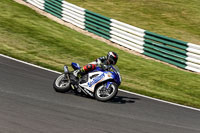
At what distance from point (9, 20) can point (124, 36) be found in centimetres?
617

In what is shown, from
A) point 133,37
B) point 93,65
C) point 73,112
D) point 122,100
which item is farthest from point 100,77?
point 133,37

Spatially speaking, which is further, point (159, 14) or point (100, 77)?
point (159, 14)

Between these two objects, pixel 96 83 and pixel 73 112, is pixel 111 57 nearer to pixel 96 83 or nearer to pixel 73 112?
pixel 96 83

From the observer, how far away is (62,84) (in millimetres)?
10234

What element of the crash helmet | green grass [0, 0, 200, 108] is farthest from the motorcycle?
green grass [0, 0, 200, 108]

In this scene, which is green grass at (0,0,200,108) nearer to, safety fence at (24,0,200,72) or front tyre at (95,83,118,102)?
safety fence at (24,0,200,72)

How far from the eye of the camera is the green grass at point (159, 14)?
20.5m

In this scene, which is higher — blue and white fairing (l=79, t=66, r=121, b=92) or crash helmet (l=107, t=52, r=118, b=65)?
crash helmet (l=107, t=52, r=118, b=65)

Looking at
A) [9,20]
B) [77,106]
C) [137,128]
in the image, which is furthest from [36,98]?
[9,20]

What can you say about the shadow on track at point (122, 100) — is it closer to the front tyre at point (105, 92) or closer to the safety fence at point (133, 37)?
the front tyre at point (105, 92)

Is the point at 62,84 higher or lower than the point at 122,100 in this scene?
higher

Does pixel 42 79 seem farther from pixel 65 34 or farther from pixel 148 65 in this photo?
pixel 65 34

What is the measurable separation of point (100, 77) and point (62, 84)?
124 cm

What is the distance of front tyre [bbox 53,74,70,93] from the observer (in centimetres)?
1009
